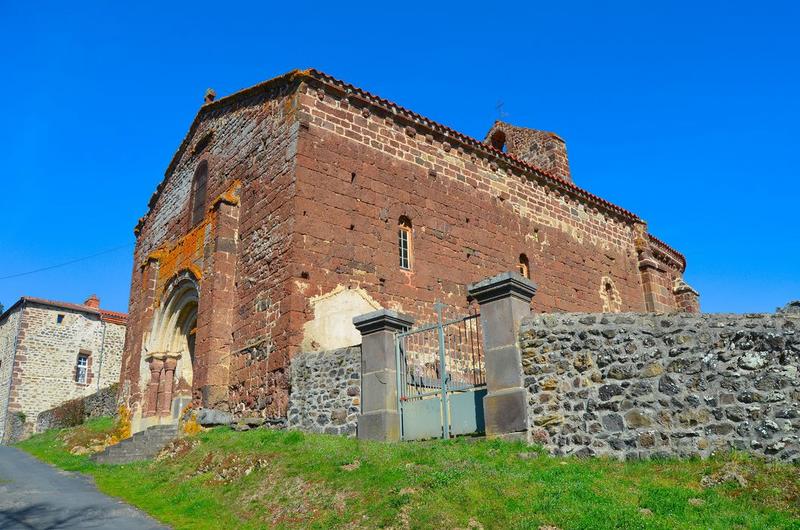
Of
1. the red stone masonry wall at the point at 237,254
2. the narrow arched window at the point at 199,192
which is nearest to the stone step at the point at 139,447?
the red stone masonry wall at the point at 237,254

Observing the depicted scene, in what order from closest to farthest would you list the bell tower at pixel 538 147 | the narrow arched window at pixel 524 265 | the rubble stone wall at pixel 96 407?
the narrow arched window at pixel 524 265 < the rubble stone wall at pixel 96 407 < the bell tower at pixel 538 147

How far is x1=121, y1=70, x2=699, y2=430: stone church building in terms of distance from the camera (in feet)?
41.5

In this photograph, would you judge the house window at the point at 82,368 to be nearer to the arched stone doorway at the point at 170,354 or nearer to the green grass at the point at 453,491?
the arched stone doorway at the point at 170,354

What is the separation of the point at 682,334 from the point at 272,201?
878 cm

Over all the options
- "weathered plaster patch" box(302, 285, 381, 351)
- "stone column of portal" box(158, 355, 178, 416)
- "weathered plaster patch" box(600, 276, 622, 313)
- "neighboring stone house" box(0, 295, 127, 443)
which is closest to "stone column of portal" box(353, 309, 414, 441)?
"weathered plaster patch" box(302, 285, 381, 351)

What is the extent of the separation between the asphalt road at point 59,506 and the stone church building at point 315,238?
3171mm

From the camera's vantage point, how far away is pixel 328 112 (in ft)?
45.8

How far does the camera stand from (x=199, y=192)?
1736 centimetres

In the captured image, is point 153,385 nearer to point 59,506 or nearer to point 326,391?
point 326,391

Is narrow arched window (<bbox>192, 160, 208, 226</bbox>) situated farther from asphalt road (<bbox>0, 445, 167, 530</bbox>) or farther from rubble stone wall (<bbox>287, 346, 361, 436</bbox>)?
asphalt road (<bbox>0, 445, 167, 530</bbox>)

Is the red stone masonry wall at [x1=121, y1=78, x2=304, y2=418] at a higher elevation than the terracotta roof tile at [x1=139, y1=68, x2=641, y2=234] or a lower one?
lower

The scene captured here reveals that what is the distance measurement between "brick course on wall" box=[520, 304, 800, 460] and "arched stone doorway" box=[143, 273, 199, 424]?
417 inches

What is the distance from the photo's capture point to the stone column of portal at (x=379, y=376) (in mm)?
9633

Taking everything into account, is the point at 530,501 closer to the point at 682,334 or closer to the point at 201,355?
the point at 682,334
